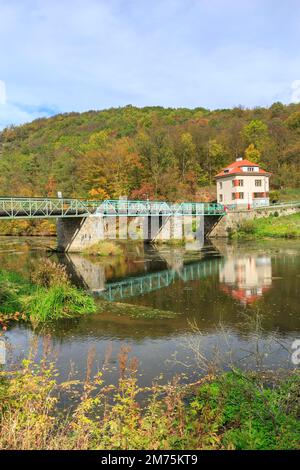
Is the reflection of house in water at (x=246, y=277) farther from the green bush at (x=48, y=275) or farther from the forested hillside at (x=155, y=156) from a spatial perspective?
the forested hillside at (x=155, y=156)

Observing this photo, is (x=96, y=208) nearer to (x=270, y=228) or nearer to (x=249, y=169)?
(x=270, y=228)

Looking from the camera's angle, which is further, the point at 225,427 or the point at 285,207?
the point at 285,207

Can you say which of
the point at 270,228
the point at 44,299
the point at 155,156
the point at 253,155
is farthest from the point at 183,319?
the point at 253,155

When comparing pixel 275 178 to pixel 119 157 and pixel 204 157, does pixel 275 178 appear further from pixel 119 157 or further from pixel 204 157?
pixel 119 157

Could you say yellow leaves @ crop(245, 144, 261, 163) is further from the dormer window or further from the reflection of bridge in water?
the reflection of bridge in water

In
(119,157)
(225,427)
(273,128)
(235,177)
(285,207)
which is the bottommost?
(225,427)

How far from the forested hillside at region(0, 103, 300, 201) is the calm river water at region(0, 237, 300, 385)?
103 ft

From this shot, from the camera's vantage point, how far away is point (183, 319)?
15094 mm

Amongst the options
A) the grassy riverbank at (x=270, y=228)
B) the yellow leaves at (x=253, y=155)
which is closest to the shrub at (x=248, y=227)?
the grassy riverbank at (x=270, y=228)

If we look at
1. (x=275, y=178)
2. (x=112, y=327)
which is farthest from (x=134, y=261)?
(x=275, y=178)

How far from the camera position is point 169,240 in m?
46.4

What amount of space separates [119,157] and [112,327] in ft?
169

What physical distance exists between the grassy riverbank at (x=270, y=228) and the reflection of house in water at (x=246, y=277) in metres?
15.4

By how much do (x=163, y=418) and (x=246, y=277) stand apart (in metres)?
17.7
